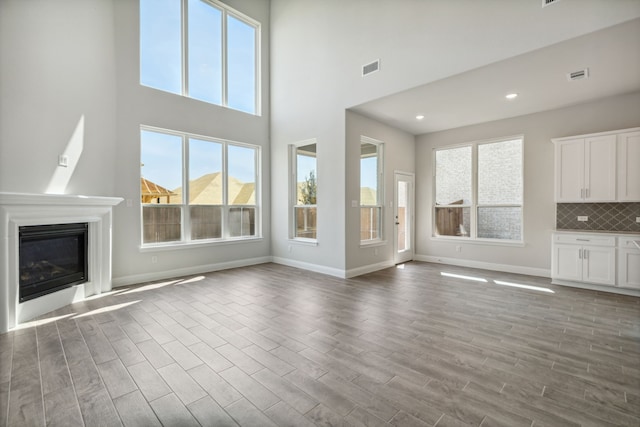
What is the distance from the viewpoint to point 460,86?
13.9 feet

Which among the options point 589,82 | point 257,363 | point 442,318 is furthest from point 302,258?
point 589,82

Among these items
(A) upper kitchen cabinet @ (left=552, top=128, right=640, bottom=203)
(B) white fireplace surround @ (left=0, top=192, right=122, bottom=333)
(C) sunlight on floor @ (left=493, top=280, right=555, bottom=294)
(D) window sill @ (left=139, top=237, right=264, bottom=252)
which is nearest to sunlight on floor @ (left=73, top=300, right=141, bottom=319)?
(B) white fireplace surround @ (left=0, top=192, right=122, bottom=333)

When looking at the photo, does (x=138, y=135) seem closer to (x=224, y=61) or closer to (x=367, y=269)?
(x=224, y=61)

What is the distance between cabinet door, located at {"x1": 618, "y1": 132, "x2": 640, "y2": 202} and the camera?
172 inches

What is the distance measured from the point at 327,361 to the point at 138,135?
15.2ft

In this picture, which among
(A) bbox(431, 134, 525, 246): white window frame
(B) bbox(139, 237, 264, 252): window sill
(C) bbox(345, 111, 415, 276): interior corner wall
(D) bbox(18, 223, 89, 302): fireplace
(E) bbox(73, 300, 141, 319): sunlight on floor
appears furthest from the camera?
(A) bbox(431, 134, 525, 246): white window frame

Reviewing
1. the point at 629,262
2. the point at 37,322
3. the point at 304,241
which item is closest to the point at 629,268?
the point at 629,262

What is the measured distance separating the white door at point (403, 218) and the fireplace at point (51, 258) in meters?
5.41

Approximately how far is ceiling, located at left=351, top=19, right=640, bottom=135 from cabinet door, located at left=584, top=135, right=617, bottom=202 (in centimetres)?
74

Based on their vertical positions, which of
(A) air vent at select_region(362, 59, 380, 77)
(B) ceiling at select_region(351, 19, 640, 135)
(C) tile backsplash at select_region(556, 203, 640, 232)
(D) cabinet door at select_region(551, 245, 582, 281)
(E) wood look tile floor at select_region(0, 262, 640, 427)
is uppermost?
(A) air vent at select_region(362, 59, 380, 77)

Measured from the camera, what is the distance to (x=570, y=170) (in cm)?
489

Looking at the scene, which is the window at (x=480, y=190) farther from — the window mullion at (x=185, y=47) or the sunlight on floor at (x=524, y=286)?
the window mullion at (x=185, y=47)

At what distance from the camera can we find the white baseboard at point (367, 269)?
5360mm

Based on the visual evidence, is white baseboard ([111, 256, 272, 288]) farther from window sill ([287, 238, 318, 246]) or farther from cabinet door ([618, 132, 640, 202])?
cabinet door ([618, 132, 640, 202])
